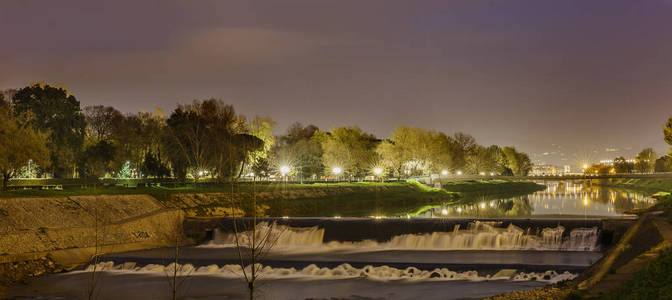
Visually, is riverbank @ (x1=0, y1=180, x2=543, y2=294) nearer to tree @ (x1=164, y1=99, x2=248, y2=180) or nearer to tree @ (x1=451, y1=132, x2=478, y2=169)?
tree @ (x1=164, y1=99, x2=248, y2=180)

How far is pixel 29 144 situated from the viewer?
51250 millimetres

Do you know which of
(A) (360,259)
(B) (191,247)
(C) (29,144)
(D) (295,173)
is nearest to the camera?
(A) (360,259)

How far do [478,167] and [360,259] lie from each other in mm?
133015

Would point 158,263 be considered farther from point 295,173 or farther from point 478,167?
point 478,167

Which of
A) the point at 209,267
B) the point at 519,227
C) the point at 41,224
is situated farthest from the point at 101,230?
the point at 519,227

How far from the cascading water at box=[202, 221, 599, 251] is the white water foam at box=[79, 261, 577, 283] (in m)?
2.92

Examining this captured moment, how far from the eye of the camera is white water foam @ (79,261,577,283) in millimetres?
26016

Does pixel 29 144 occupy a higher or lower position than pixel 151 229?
higher

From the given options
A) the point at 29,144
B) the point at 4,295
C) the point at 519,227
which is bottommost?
the point at 4,295

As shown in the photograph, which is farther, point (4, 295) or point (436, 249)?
point (436, 249)

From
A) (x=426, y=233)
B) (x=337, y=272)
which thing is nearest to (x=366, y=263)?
(x=337, y=272)

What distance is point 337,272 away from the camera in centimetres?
2831

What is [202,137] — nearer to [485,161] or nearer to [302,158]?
[302,158]

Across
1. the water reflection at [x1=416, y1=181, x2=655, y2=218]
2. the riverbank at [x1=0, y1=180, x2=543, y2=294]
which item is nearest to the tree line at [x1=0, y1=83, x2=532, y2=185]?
the riverbank at [x1=0, y1=180, x2=543, y2=294]
